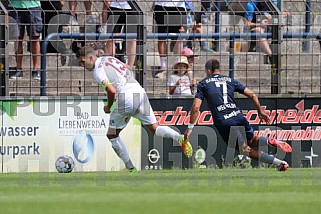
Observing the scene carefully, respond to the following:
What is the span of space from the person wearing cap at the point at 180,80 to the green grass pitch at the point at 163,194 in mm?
4418

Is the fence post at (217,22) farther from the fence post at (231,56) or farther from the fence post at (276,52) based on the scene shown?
the fence post at (276,52)

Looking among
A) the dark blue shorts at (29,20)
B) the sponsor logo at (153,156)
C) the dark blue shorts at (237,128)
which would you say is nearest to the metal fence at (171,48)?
the dark blue shorts at (29,20)

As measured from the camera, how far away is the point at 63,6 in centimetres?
1750

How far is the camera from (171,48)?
699 inches

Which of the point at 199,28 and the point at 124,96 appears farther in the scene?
the point at 199,28

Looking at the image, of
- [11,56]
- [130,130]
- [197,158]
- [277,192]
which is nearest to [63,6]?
[11,56]

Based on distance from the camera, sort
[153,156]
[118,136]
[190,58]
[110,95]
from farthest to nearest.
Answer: [190,58], [153,156], [118,136], [110,95]

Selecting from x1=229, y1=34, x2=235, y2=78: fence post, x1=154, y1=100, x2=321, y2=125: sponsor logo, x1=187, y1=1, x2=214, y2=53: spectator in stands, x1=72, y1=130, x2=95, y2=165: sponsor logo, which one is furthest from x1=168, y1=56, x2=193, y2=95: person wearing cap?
x1=72, y1=130, x2=95, y2=165: sponsor logo

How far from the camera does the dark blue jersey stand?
610 inches

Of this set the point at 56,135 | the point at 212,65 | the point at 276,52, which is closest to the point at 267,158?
the point at 212,65

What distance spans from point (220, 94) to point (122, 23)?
2855 mm

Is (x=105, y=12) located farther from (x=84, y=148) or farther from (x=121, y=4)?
(x=84, y=148)

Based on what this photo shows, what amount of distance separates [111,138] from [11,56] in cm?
306

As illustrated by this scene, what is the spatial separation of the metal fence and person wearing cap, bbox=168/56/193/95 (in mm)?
94
